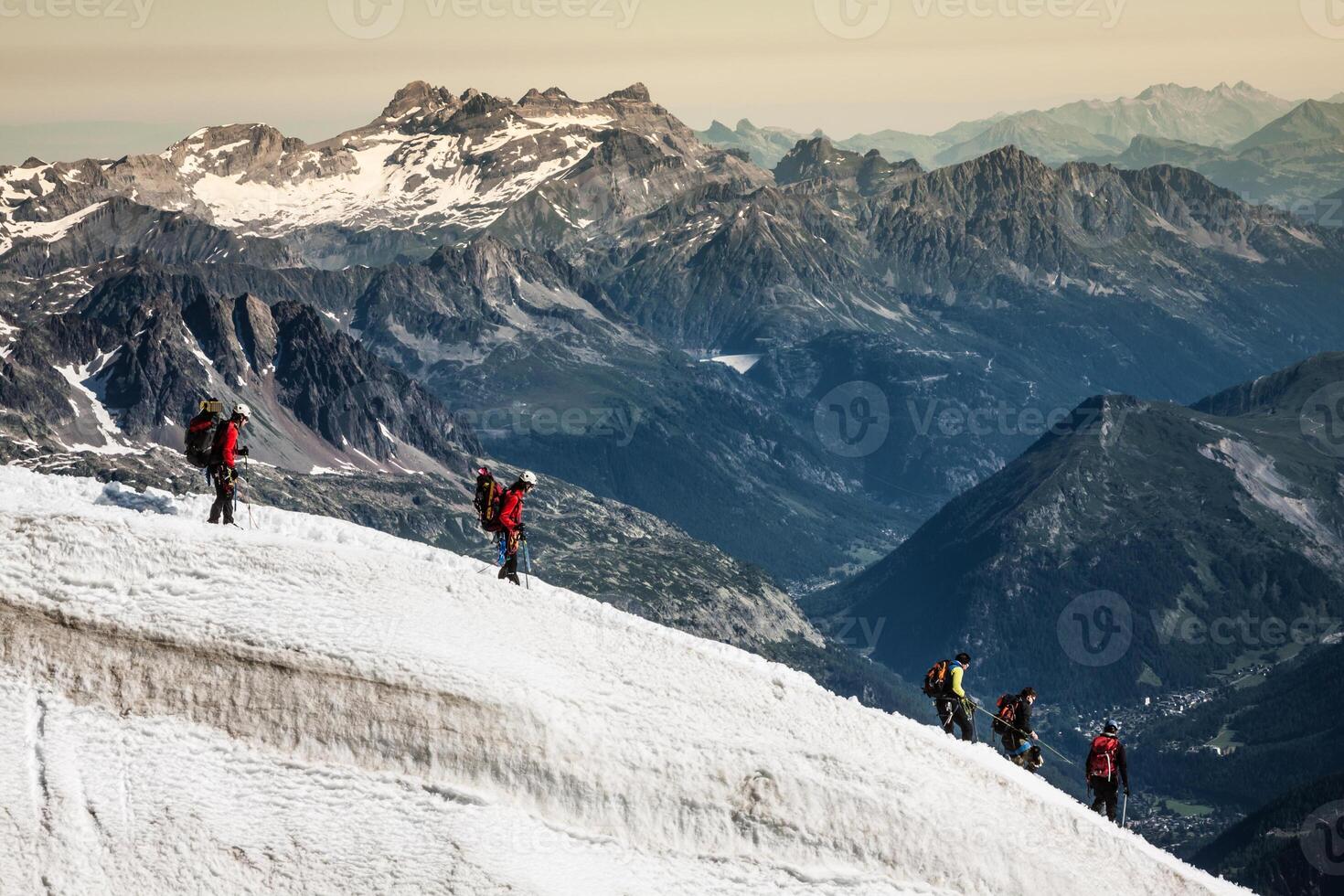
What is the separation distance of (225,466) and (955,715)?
2625cm

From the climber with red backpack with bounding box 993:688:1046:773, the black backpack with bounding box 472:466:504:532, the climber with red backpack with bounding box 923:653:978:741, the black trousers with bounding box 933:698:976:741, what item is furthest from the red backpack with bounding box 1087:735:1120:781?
the black backpack with bounding box 472:466:504:532

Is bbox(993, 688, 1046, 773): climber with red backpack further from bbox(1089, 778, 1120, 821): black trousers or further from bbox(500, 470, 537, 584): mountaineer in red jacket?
bbox(500, 470, 537, 584): mountaineer in red jacket

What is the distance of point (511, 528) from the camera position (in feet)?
186

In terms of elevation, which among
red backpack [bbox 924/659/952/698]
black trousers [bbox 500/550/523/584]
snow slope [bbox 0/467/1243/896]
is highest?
black trousers [bbox 500/550/523/584]

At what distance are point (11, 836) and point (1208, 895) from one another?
117 ft

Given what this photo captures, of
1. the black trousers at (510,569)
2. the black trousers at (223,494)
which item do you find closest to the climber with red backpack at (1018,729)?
the black trousers at (510,569)

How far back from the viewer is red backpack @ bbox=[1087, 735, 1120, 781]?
189 feet

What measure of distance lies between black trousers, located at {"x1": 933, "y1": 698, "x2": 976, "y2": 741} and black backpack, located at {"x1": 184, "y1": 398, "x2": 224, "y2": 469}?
86.0ft

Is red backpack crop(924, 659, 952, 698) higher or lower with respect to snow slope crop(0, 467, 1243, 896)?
higher

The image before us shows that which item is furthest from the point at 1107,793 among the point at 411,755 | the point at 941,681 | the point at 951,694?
the point at 411,755

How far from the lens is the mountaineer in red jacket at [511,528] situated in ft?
185

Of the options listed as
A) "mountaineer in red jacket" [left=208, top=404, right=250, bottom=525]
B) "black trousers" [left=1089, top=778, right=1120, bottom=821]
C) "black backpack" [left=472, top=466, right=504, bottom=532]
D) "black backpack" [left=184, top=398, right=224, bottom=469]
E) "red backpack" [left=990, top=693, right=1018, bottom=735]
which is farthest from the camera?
"red backpack" [left=990, top=693, right=1018, bottom=735]

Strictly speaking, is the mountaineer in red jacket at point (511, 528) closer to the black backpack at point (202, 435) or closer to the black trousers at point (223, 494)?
the black trousers at point (223, 494)

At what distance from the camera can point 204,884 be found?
139ft
